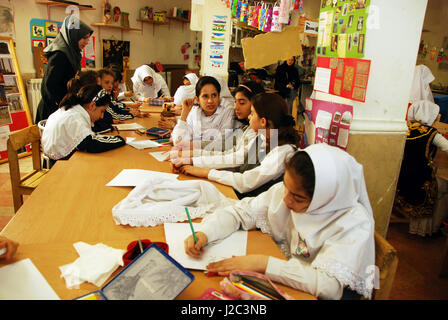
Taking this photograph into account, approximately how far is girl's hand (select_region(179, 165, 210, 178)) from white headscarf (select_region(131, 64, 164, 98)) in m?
3.26

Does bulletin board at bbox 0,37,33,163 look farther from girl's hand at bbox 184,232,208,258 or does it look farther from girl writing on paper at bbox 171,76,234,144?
Result: girl's hand at bbox 184,232,208,258

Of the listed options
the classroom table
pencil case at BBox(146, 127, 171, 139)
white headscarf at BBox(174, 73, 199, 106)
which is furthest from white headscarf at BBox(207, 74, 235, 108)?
the classroom table

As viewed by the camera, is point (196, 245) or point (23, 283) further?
point (196, 245)

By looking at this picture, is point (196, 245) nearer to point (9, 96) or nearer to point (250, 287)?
point (250, 287)

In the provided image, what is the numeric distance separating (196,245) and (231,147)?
153cm

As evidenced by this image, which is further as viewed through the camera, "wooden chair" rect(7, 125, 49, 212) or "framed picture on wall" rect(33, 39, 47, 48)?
"framed picture on wall" rect(33, 39, 47, 48)

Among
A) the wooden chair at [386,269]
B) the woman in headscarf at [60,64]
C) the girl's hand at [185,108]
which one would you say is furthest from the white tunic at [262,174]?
the woman in headscarf at [60,64]

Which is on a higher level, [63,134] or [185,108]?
[185,108]

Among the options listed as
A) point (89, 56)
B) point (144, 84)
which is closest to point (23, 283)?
point (144, 84)

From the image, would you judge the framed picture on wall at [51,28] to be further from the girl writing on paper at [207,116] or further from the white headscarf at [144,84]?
the girl writing on paper at [207,116]

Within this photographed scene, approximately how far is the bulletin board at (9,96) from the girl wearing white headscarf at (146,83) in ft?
4.70

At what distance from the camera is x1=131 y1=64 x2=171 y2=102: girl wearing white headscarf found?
15.8 ft

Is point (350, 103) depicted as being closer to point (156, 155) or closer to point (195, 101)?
point (156, 155)

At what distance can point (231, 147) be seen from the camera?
257 centimetres
